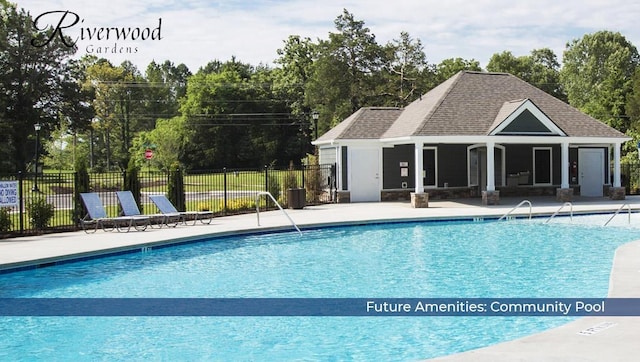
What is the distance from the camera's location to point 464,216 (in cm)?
2067

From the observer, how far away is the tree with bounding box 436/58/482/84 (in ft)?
199

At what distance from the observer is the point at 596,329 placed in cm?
627

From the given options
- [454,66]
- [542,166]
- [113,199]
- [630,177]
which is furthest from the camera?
[454,66]

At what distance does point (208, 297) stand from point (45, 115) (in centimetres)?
5222

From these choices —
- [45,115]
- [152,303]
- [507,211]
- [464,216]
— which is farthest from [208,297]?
[45,115]

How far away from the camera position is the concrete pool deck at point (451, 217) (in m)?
5.55

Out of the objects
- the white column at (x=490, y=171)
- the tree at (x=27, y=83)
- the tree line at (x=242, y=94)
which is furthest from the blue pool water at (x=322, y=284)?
the tree at (x=27, y=83)

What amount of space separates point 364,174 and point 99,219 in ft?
43.6

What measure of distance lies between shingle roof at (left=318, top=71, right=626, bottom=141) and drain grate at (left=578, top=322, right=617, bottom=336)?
18.1 meters

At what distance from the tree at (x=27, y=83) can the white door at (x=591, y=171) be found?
4179 cm

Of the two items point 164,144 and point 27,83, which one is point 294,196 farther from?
point 27,83

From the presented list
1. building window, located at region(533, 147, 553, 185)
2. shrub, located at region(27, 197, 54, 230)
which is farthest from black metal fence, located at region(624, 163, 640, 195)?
shrub, located at region(27, 197, 54, 230)

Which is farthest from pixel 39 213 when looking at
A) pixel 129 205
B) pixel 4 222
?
pixel 129 205

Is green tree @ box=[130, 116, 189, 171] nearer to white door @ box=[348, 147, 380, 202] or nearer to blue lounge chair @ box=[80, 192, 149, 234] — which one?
white door @ box=[348, 147, 380, 202]
